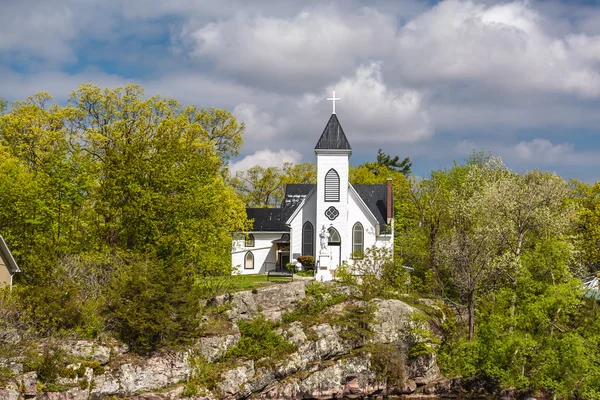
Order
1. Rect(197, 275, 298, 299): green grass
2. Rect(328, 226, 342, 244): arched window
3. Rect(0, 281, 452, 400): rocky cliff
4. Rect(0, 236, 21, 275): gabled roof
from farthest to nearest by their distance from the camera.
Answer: Rect(328, 226, 342, 244): arched window, Rect(197, 275, 298, 299): green grass, Rect(0, 236, 21, 275): gabled roof, Rect(0, 281, 452, 400): rocky cliff

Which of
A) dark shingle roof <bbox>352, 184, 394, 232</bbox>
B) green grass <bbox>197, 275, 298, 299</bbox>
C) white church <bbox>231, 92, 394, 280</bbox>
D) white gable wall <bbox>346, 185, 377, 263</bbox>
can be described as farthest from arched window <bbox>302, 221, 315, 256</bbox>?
green grass <bbox>197, 275, 298, 299</bbox>

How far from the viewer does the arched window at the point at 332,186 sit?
149ft

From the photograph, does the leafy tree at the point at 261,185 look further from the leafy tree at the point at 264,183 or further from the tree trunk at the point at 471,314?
the tree trunk at the point at 471,314

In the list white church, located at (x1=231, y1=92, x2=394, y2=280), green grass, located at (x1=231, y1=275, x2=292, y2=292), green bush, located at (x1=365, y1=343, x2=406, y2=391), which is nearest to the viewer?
green bush, located at (x1=365, y1=343, x2=406, y2=391)

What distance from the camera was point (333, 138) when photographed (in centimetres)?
4606

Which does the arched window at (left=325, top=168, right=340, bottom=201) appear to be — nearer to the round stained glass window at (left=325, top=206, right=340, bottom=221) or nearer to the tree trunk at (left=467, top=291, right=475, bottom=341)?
the round stained glass window at (left=325, top=206, right=340, bottom=221)

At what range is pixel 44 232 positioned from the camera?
116 feet

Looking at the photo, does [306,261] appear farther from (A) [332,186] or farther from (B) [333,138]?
(B) [333,138]

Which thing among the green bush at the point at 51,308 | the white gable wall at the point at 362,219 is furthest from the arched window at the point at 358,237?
the green bush at the point at 51,308

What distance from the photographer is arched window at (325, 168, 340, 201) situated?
45562 millimetres

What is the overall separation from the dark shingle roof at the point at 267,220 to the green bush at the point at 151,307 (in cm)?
1923

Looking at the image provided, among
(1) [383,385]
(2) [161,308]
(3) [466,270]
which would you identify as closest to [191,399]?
(2) [161,308]

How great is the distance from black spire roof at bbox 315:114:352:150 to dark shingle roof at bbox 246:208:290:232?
25.7 ft

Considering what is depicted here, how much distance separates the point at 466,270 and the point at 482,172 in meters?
13.7
